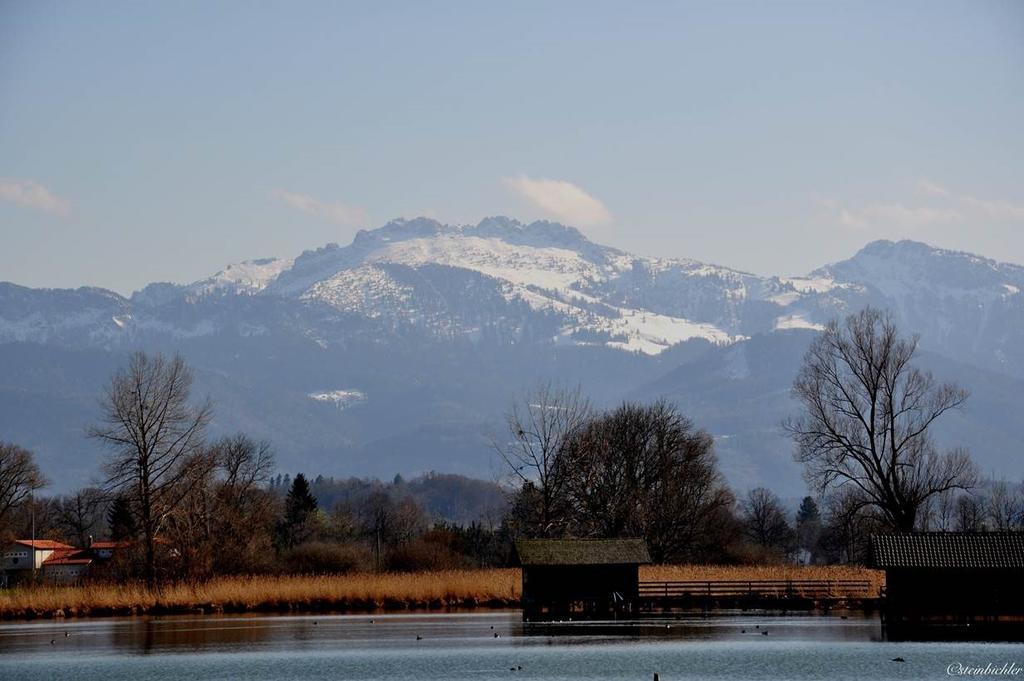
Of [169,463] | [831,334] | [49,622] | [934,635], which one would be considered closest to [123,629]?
[49,622]

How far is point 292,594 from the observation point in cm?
7844

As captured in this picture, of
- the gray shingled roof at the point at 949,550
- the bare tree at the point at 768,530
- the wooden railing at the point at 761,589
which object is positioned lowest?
the wooden railing at the point at 761,589

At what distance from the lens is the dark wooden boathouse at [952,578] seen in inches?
2516

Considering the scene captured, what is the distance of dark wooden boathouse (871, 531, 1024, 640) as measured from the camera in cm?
6391

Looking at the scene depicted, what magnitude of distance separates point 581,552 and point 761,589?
10.3 meters

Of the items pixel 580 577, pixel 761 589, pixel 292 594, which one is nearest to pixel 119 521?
pixel 292 594

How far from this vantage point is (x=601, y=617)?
73250 millimetres

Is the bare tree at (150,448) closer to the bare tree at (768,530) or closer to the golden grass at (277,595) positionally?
the golden grass at (277,595)

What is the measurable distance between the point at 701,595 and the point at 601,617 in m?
5.94

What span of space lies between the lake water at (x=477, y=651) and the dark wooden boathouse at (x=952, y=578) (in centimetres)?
212

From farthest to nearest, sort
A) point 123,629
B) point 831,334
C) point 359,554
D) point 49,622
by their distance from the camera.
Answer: point 359,554 < point 831,334 < point 49,622 < point 123,629

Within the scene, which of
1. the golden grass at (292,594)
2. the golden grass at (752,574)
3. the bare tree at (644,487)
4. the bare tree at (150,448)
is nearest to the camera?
the golden grass at (292,594)

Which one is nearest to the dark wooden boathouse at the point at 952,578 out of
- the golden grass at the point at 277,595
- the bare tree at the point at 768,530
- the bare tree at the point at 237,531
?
the golden grass at the point at 277,595

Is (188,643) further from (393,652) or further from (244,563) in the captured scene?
(244,563)
